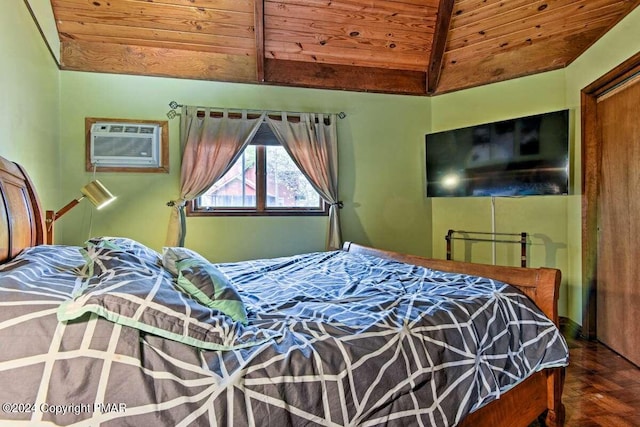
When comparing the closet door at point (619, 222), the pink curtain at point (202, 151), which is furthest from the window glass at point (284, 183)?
the closet door at point (619, 222)

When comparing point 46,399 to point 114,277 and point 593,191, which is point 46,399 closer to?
point 114,277

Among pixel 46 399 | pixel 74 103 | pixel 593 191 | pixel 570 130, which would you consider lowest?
pixel 46 399

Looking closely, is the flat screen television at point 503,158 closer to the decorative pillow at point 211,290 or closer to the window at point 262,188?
the window at point 262,188

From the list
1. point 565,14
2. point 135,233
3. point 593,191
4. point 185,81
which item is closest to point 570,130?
point 593,191

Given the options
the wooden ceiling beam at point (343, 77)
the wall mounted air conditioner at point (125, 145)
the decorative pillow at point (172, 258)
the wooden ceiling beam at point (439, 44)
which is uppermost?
the wooden ceiling beam at point (439, 44)

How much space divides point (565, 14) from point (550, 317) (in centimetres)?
282

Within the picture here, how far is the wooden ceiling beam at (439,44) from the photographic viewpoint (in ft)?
10.7

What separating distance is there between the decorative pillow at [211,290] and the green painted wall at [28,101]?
54.6 inches

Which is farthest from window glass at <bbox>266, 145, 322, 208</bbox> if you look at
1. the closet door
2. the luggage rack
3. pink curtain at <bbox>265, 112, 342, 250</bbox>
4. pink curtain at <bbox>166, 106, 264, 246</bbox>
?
the closet door

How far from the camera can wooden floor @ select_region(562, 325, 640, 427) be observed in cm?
181

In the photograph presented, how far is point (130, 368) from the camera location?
0.89 m

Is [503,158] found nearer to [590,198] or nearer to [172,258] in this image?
[590,198]

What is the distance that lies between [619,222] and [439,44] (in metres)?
2.27

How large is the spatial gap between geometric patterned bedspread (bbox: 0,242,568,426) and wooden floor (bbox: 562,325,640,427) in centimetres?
60
